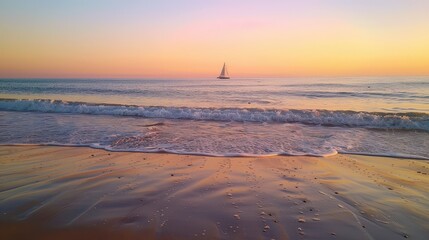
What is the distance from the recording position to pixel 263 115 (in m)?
14.8

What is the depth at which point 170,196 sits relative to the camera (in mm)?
4445

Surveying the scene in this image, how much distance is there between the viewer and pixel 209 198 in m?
4.40

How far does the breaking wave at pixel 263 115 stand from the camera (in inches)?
523

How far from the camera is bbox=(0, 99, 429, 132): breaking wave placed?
1330cm

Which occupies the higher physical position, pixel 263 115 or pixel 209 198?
pixel 263 115

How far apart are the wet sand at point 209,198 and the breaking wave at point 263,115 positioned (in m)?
7.23

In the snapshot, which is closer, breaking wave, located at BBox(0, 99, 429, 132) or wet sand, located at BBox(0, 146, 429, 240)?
wet sand, located at BBox(0, 146, 429, 240)

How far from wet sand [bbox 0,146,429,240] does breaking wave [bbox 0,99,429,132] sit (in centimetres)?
723

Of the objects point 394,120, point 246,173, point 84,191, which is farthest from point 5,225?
point 394,120

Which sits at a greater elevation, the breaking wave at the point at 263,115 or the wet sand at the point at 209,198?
the breaking wave at the point at 263,115

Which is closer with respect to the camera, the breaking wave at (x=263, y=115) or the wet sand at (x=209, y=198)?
the wet sand at (x=209, y=198)

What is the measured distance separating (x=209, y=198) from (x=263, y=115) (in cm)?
1089

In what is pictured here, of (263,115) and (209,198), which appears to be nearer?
(209,198)

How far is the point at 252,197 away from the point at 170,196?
143cm
